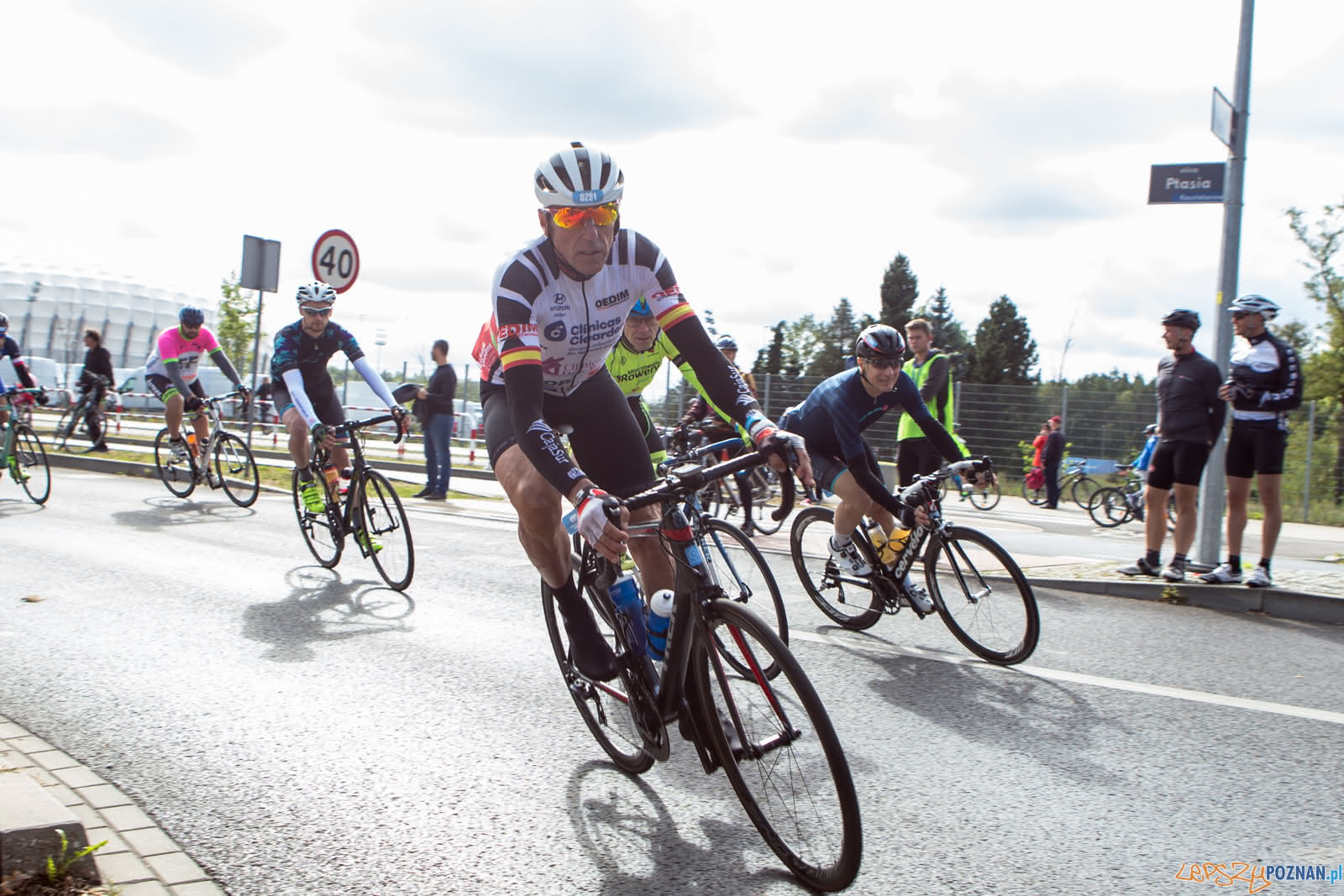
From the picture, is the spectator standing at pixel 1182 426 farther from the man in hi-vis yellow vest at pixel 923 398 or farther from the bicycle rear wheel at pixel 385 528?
the bicycle rear wheel at pixel 385 528

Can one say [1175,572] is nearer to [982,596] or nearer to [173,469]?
[982,596]

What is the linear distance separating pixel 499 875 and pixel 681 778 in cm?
99

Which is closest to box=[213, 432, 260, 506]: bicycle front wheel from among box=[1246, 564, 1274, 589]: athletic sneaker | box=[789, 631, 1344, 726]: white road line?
box=[789, 631, 1344, 726]: white road line

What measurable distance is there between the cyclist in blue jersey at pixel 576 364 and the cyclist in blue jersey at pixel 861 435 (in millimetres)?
2175

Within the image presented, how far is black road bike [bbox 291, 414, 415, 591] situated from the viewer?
24.8 feet

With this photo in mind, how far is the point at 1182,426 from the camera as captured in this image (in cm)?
791

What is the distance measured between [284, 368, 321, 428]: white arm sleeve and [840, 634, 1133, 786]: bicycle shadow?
4524 millimetres

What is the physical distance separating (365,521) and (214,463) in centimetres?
563

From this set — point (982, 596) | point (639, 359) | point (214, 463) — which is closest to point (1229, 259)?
point (982, 596)

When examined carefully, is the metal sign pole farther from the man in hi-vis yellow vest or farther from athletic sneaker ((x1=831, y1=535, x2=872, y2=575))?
athletic sneaker ((x1=831, y1=535, x2=872, y2=575))

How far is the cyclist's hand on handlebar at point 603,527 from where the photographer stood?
289cm

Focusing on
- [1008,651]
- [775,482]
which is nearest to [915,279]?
[775,482]

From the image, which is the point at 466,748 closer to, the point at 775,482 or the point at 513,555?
the point at 513,555

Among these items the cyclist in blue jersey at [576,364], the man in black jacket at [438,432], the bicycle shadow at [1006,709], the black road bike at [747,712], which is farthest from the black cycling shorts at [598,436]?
the man in black jacket at [438,432]
